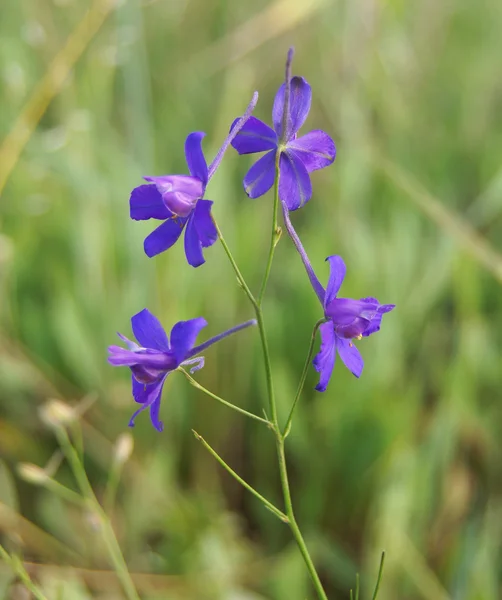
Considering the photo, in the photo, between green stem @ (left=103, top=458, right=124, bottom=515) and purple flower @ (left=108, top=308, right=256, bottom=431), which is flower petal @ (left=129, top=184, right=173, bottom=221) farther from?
green stem @ (left=103, top=458, right=124, bottom=515)

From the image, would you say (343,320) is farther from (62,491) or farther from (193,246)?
(62,491)

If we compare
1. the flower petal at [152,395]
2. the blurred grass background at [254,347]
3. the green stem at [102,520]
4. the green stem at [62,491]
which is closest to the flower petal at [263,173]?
the flower petal at [152,395]

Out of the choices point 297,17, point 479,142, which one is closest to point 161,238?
point 297,17

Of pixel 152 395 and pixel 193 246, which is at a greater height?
pixel 193 246

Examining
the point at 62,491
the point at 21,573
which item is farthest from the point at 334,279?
the point at 62,491

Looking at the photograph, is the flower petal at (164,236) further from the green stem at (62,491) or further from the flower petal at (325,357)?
the green stem at (62,491)

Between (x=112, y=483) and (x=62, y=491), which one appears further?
(x=62, y=491)

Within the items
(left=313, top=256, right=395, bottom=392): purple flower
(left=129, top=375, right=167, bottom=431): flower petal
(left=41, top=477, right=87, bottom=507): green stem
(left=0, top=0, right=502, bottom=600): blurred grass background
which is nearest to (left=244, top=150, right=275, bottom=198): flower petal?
(left=313, top=256, right=395, bottom=392): purple flower

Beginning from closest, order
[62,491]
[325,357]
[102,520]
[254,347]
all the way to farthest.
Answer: [325,357]
[102,520]
[62,491]
[254,347]
